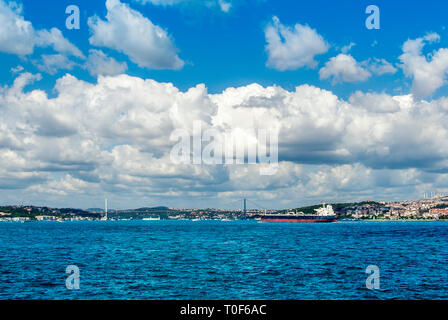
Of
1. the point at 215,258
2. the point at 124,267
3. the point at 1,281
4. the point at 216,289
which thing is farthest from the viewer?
the point at 215,258

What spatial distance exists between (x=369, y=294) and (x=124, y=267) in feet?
103

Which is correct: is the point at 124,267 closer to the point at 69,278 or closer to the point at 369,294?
the point at 69,278

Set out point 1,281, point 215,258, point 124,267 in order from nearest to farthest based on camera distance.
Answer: point 1,281, point 124,267, point 215,258

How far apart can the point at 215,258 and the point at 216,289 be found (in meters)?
27.6

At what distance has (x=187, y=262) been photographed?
60.9m

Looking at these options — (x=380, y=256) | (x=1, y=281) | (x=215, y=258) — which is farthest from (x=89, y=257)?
(x=380, y=256)

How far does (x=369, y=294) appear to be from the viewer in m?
37.1
